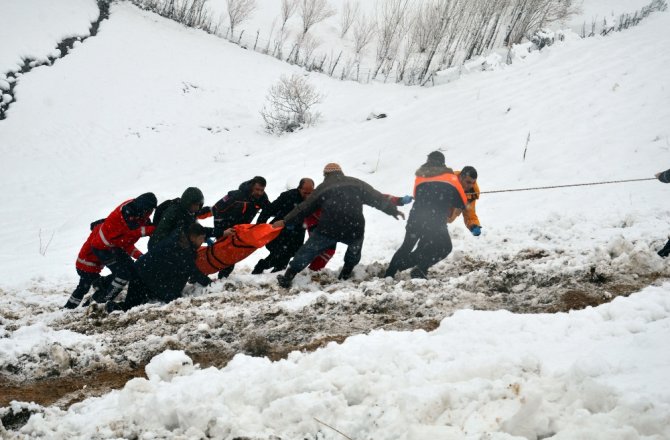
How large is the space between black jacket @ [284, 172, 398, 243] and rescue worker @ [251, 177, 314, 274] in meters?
0.63

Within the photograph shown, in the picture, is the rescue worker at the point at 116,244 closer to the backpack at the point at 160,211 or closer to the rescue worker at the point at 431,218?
the backpack at the point at 160,211

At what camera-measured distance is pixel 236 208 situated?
20.0ft

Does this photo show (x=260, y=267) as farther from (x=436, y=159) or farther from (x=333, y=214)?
(x=436, y=159)

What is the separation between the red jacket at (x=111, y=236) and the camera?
205 inches

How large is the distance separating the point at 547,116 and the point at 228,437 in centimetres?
1209

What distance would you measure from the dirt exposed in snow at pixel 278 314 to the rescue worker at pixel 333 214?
0.40 m

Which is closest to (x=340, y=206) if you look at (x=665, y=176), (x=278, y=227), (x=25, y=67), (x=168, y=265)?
(x=278, y=227)

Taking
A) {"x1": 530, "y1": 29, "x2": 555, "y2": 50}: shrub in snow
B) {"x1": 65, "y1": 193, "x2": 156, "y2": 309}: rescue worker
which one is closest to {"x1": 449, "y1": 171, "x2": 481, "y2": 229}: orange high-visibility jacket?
{"x1": 65, "y1": 193, "x2": 156, "y2": 309}: rescue worker

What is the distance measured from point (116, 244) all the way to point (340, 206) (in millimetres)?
2612

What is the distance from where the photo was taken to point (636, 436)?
1.85m

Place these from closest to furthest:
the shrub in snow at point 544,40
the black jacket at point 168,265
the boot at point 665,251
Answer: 1. the boot at point 665,251
2. the black jacket at point 168,265
3. the shrub in snow at point 544,40

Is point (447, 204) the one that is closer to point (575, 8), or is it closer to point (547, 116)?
point (547, 116)

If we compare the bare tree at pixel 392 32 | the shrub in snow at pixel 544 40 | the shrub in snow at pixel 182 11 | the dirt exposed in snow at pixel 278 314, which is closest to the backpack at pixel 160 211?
the dirt exposed in snow at pixel 278 314

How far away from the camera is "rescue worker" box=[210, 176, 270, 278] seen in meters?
6.00
